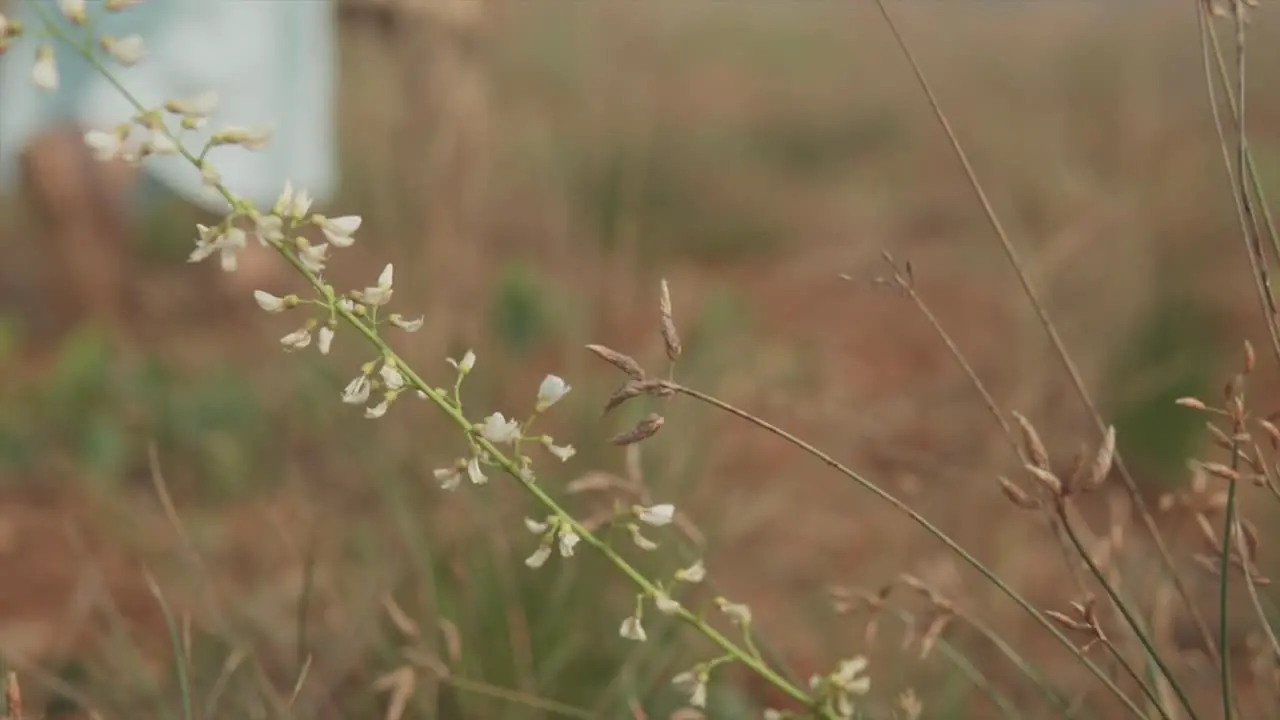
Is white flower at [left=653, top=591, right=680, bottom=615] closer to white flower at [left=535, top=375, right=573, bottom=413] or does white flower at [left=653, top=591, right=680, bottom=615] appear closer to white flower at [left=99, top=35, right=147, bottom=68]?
white flower at [left=535, top=375, right=573, bottom=413]

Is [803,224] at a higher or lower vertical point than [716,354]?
lower

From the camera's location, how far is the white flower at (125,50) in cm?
45

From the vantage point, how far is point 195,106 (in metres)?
0.46

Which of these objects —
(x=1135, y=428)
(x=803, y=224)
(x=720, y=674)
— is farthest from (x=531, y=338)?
(x=803, y=224)

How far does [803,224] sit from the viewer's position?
3670mm

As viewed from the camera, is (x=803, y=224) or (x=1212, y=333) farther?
(x=803, y=224)

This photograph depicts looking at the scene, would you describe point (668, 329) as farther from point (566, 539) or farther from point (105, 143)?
point (105, 143)

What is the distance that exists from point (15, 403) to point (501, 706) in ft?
4.98

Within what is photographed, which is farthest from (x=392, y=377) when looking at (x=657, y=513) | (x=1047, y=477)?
(x=1047, y=477)

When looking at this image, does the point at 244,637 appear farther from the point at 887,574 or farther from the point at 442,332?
the point at 887,574

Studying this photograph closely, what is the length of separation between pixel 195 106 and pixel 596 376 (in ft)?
3.60

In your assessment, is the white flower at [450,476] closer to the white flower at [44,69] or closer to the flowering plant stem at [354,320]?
the flowering plant stem at [354,320]

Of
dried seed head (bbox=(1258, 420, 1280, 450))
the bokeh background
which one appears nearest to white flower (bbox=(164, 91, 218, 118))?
the bokeh background

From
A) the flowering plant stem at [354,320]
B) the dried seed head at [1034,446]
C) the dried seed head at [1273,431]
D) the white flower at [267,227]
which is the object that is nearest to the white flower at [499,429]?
the flowering plant stem at [354,320]
